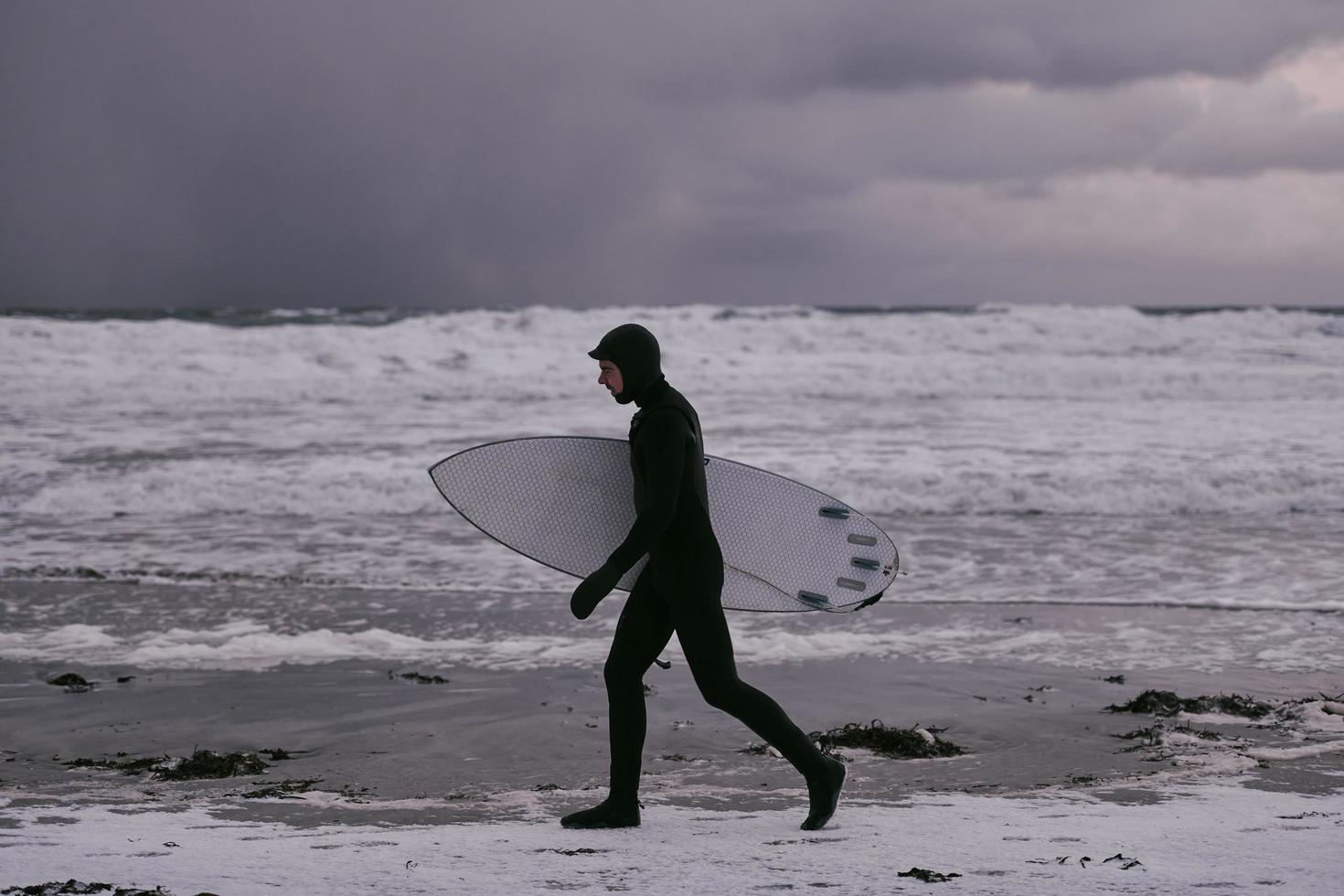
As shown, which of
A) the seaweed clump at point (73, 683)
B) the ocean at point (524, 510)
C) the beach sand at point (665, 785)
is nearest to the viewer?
the beach sand at point (665, 785)

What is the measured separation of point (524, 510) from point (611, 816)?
1.13 metres

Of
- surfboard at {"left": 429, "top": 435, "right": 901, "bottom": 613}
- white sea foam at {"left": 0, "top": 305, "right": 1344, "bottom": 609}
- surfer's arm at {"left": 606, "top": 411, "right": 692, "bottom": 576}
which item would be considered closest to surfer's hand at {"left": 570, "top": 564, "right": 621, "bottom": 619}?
surfer's arm at {"left": 606, "top": 411, "right": 692, "bottom": 576}

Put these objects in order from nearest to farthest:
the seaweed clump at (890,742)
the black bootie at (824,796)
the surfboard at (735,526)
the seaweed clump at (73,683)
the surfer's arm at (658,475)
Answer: the surfer's arm at (658,475) → the black bootie at (824,796) → the surfboard at (735,526) → the seaweed clump at (890,742) → the seaweed clump at (73,683)

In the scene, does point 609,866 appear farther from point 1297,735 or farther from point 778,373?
point 778,373

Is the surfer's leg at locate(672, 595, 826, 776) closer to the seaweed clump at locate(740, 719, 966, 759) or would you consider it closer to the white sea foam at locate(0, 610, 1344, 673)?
the seaweed clump at locate(740, 719, 966, 759)

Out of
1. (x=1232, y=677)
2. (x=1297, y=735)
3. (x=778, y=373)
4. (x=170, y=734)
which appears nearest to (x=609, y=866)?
(x=170, y=734)

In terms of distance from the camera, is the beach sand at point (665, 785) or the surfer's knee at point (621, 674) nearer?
the beach sand at point (665, 785)

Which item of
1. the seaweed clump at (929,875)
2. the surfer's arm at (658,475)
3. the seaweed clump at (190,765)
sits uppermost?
the surfer's arm at (658,475)

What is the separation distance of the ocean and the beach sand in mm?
548

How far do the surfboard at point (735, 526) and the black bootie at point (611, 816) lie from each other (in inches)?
30.9

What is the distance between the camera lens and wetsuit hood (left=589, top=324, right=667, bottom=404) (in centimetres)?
352

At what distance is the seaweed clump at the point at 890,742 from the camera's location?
186 inches

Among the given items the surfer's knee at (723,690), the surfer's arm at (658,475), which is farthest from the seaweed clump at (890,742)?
the surfer's arm at (658,475)

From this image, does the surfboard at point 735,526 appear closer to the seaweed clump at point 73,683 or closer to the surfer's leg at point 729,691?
the surfer's leg at point 729,691
